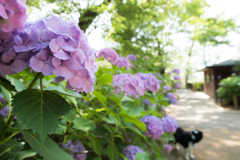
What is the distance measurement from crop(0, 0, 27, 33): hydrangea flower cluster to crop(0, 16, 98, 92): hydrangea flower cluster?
37 millimetres

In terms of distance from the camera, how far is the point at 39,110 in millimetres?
521

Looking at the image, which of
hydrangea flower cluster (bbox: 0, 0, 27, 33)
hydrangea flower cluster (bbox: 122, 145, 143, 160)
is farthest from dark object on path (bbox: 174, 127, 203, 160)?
hydrangea flower cluster (bbox: 0, 0, 27, 33)

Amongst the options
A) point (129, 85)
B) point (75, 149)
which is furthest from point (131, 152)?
point (129, 85)

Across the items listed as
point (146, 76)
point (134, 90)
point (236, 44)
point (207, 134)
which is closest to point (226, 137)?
point (207, 134)

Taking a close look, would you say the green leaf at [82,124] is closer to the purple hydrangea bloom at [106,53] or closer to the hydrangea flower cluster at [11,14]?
the hydrangea flower cluster at [11,14]

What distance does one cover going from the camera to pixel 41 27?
1.86 feet

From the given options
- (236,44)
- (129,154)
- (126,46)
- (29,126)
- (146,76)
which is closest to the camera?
(29,126)

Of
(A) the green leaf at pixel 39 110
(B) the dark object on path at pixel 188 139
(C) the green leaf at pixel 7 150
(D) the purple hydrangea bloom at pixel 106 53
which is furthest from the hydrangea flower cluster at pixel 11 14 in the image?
(B) the dark object on path at pixel 188 139

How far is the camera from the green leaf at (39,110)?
19.5 inches

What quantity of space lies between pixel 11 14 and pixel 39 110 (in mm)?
289

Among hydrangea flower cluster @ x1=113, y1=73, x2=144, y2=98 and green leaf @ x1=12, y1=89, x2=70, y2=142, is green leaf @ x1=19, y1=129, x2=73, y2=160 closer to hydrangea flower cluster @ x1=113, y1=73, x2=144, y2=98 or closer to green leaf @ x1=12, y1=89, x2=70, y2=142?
green leaf @ x1=12, y1=89, x2=70, y2=142

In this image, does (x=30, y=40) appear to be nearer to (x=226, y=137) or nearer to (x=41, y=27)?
(x=41, y=27)

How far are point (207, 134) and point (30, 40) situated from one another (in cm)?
640

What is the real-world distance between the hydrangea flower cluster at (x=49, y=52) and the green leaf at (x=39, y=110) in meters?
0.08
